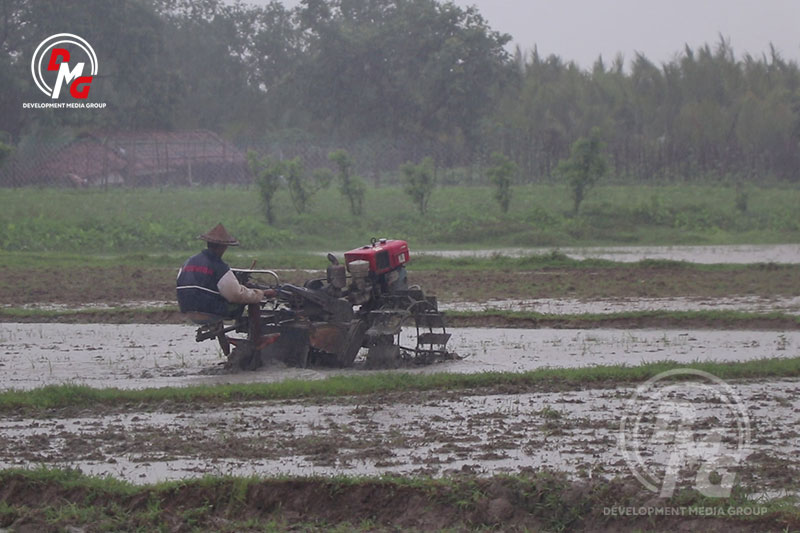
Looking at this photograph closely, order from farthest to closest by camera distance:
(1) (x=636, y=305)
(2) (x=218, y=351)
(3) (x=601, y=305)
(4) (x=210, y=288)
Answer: (3) (x=601, y=305), (1) (x=636, y=305), (2) (x=218, y=351), (4) (x=210, y=288)

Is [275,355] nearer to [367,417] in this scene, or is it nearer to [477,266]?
[367,417]

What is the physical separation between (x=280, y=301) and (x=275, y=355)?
578mm

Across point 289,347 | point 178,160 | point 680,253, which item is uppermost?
point 178,160

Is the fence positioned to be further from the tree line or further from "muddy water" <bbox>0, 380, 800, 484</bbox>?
"muddy water" <bbox>0, 380, 800, 484</bbox>

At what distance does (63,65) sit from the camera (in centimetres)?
3644

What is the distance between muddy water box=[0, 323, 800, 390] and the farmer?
2.25 ft

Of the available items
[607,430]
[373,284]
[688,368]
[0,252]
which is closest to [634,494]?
[607,430]

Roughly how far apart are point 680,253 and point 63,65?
942 inches

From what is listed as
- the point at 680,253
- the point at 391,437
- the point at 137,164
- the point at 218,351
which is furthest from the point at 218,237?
the point at 137,164

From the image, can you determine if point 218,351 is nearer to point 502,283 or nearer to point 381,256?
point 381,256

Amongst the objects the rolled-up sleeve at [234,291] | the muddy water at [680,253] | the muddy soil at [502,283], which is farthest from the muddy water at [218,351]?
the muddy water at [680,253]

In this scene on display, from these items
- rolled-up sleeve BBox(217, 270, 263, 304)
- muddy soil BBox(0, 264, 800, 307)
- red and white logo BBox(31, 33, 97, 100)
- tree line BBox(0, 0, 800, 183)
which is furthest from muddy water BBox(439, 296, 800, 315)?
red and white logo BBox(31, 33, 97, 100)

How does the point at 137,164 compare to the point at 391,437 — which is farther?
the point at 137,164

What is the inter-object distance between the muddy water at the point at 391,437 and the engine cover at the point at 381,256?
7.66 feet
